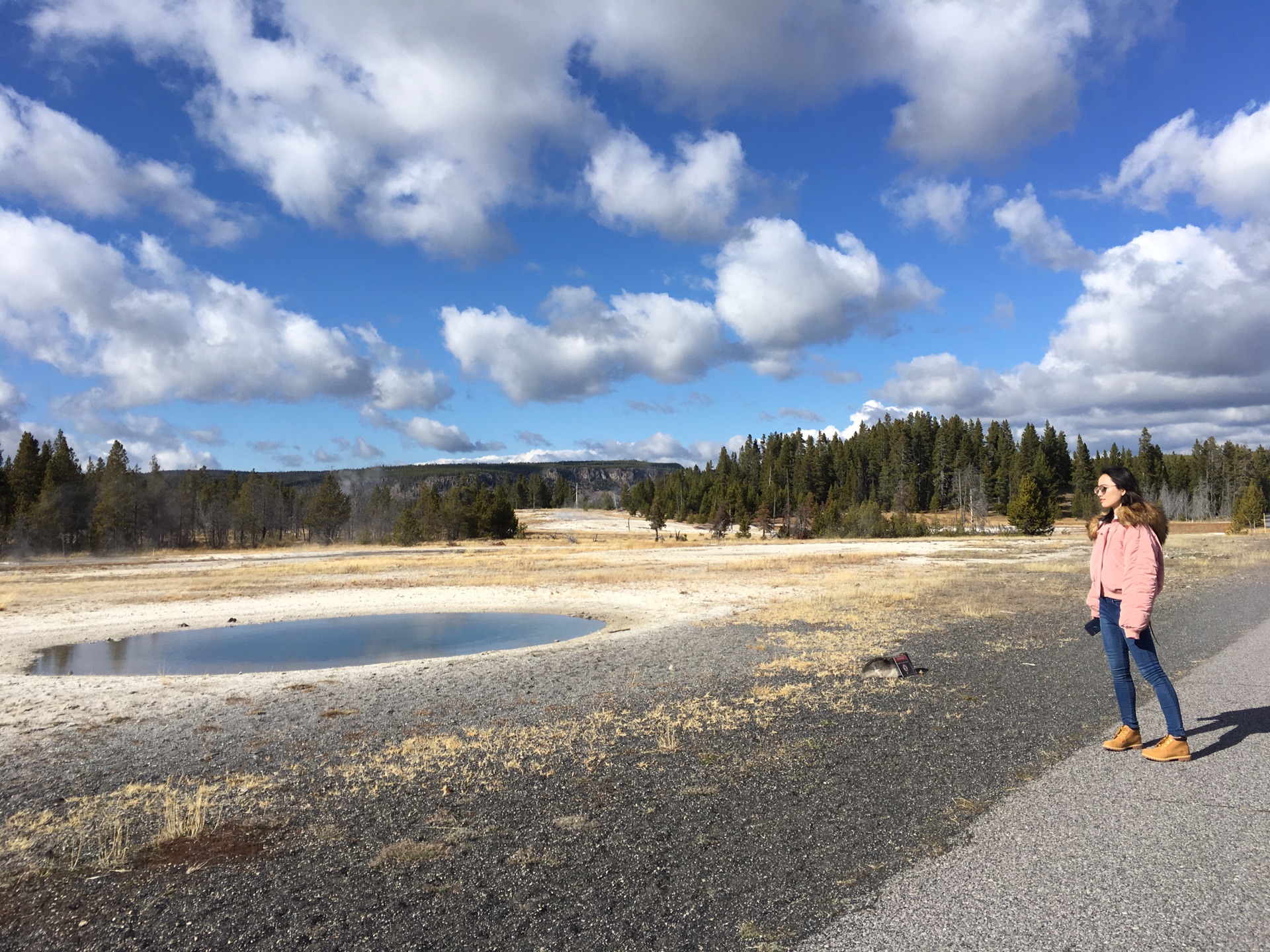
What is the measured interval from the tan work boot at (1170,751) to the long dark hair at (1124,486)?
6.40 feet

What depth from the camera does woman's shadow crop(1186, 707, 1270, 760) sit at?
668cm

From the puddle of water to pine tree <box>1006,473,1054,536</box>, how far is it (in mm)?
65321

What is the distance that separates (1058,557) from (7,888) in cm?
4947

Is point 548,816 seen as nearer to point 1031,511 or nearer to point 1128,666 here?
point 1128,666

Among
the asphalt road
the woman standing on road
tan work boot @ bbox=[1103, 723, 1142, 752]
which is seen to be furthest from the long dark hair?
the asphalt road

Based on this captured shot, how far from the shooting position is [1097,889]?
13.8ft

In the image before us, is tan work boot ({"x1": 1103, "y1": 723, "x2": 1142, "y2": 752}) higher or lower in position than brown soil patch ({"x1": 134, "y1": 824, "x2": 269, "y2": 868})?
higher

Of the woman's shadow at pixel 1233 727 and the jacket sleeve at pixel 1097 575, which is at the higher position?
the jacket sleeve at pixel 1097 575

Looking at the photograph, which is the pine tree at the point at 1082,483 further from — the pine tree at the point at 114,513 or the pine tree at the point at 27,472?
the pine tree at the point at 27,472

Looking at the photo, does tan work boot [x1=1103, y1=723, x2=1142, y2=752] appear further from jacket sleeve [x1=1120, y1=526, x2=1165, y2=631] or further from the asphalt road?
jacket sleeve [x1=1120, y1=526, x2=1165, y2=631]

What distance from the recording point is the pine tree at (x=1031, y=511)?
2936 inches

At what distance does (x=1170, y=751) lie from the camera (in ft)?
20.8

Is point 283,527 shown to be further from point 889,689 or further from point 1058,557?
point 889,689

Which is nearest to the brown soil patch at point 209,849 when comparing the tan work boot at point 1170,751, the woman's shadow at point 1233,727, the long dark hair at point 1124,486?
the tan work boot at point 1170,751
